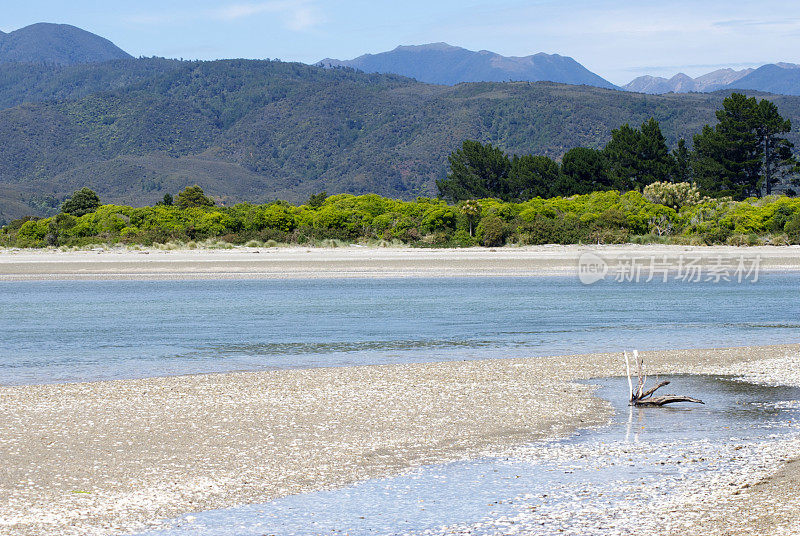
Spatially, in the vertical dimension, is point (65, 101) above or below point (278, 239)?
above

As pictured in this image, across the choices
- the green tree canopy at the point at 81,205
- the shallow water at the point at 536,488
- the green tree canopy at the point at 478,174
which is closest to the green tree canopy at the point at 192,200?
the green tree canopy at the point at 81,205

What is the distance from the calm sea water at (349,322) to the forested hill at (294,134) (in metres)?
86.8

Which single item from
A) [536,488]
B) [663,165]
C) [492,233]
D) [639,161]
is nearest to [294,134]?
[639,161]

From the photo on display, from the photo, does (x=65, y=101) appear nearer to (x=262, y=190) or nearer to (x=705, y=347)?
(x=262, y=190)

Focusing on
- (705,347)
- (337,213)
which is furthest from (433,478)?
(337,213)

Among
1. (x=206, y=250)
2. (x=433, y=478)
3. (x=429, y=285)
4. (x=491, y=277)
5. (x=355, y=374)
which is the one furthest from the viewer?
(x=206, y=250)

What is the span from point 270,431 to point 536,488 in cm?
327

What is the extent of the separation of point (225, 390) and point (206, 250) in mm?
34277

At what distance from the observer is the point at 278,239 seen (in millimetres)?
48219

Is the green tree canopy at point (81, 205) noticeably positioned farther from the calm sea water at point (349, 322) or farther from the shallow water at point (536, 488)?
the shallow water at point (536, 488)

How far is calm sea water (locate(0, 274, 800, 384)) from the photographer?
1580cm

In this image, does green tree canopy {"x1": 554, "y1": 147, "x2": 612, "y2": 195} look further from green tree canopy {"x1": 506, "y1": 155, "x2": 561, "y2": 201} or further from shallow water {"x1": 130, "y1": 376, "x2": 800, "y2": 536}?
shallow water {"x1": 130, "y1": 376, "x2": 800, "y2": 536}

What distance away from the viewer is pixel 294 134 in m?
164

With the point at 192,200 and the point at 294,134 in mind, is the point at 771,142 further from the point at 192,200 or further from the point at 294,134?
the point at 294,134
